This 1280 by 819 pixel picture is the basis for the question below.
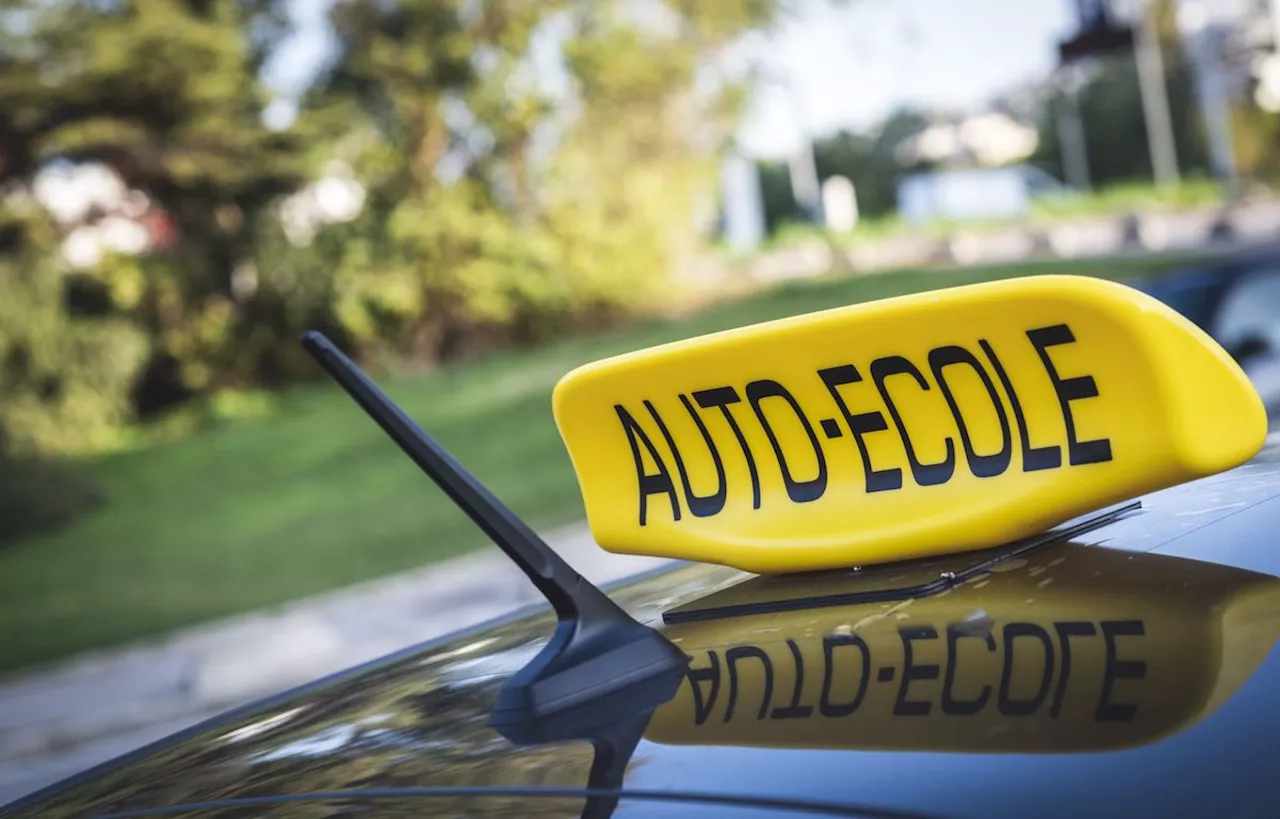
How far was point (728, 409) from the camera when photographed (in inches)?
69.4

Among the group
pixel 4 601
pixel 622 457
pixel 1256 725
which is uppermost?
pixel 622 457

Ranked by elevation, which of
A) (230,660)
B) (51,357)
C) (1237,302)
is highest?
(51,357)

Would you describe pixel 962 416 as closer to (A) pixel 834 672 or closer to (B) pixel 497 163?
(A) pixel 834 672

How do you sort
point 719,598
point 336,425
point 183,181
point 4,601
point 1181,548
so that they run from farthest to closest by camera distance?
point 183,181, point 336,425, point 4,601, point 719,598, point 1181,548

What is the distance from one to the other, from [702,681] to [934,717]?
30 cm

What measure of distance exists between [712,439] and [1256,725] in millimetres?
835

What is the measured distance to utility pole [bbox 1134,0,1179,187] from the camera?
119 ft

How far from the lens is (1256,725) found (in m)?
1.07

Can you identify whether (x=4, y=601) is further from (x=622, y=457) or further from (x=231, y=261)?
(x=622, y=457)

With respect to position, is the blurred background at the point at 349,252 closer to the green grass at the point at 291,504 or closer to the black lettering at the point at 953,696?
the green grass at the point at 291,504

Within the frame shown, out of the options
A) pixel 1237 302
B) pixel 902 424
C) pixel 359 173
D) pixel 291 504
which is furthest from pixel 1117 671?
pixel 359 173

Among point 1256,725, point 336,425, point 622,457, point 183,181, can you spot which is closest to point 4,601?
point 336,425

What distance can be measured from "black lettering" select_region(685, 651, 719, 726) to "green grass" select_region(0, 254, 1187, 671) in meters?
9.27

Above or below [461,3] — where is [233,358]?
below
